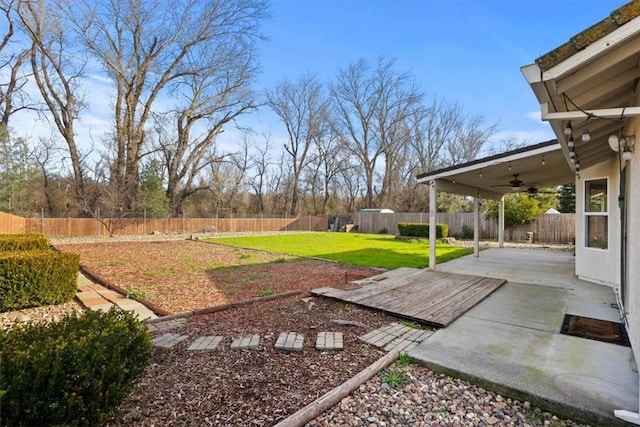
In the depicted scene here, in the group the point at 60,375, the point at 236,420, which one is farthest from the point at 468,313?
the point at 60,375

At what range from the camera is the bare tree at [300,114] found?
3056cm

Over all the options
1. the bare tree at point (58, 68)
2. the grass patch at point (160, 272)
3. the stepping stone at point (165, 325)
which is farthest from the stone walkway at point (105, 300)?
the bare tree at point (58, 68)

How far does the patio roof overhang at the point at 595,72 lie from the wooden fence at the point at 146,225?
17486mm

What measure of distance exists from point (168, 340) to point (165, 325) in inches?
24.0

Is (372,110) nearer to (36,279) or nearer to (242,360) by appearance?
(36,279)

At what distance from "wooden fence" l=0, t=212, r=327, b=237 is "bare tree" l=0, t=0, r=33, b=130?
231 inches

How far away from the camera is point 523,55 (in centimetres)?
1062

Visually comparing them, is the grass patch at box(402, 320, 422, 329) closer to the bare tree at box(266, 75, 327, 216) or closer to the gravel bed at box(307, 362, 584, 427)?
the gravel bed at box(307, 362, 584, 427)

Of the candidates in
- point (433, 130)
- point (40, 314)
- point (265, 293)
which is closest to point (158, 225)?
point (40, 314)

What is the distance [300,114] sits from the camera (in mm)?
30875

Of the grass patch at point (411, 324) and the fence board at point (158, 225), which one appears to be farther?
the fence board at point (158, 225)

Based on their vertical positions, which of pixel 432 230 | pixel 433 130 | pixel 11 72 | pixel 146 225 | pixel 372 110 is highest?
pixel 372 110

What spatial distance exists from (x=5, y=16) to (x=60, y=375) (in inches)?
953

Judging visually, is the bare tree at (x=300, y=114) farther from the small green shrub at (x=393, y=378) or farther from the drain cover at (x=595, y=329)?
the small green shrub at (x=393, y=378)
